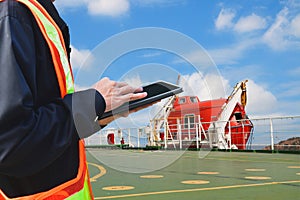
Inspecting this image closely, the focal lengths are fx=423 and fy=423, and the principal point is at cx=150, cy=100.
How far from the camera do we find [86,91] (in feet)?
3.32

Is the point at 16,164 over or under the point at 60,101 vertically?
under

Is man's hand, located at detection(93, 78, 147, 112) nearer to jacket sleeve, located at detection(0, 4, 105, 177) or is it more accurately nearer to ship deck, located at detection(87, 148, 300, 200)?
jacket sleeve, located at detection(0, 4, 105, 177)

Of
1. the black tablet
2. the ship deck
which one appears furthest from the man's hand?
the ship deck

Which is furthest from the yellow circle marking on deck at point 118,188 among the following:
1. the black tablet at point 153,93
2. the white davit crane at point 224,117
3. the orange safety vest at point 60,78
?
the white davit crane at point 224,117

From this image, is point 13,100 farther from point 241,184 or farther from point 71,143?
point 241,184

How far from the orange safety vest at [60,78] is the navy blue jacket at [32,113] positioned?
14 millimetres

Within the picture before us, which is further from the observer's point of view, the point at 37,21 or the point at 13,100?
the point at 37,21

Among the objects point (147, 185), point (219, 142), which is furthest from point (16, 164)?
point (219, 142)

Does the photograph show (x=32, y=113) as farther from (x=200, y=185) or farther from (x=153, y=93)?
(x=200, y=185)

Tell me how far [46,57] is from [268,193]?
4418 millimetres

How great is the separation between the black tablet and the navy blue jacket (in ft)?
0.18

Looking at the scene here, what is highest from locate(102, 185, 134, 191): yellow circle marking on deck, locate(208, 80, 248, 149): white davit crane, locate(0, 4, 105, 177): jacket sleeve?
locate(208, 80, 248, 149): white davit crane

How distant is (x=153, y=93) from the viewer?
42.4 inches

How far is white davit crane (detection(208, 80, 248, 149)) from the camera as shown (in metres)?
17.8
